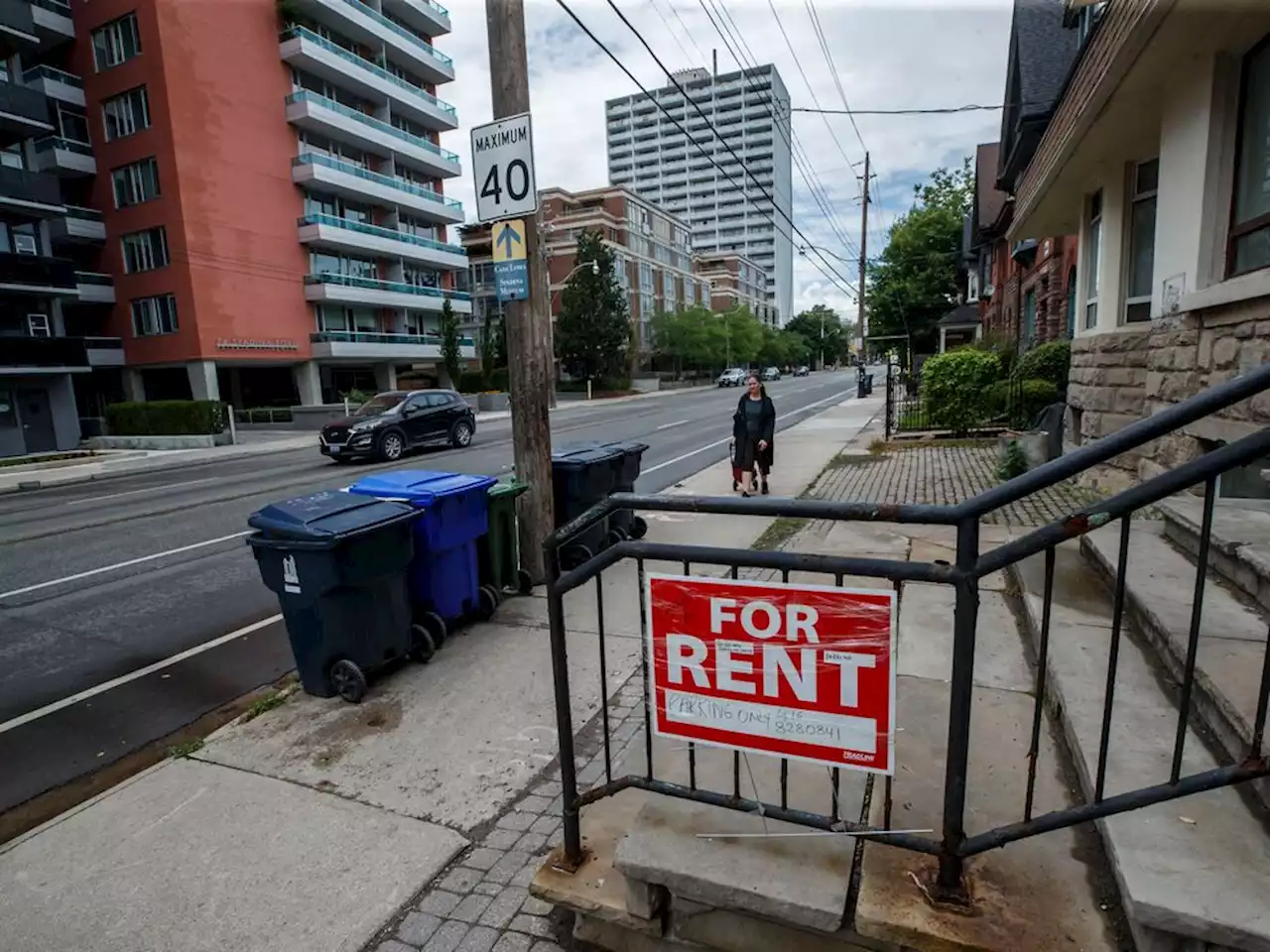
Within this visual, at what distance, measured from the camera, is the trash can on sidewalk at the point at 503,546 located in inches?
223

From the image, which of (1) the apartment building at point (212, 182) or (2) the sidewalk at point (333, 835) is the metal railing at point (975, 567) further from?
(1) the apartment building at point (212, 182)

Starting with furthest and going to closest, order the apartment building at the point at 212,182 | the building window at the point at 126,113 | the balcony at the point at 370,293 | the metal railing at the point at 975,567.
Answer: the balcony at the point at 370,293, the building window at the point at 126,113, the apartment building at the point at 212,182, the metal railing at the point at 975,567

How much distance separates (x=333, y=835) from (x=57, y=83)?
43.5m

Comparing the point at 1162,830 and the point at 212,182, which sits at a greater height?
the point at 212,182

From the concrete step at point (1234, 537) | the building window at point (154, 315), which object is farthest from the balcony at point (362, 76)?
the concrete step at point (1234, 537)

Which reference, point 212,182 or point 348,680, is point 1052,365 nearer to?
point 348,680

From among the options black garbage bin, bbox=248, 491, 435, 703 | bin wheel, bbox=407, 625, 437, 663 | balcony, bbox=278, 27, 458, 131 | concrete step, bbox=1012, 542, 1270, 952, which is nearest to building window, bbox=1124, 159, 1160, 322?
concrete step, bbox=1012, 542, 1270, 952

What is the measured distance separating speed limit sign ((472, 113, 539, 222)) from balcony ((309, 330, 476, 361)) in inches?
1367

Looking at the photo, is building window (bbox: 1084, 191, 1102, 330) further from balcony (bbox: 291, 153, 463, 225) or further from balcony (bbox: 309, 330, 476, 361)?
balcony (bbox: 291, 153, 463, 225)

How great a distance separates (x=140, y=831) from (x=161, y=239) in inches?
1455

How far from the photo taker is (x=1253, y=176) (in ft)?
17.8

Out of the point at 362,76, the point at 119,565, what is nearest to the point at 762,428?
the point at 119,565

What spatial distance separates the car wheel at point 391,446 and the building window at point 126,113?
24.8 m

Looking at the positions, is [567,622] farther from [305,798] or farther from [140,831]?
[140,831]
